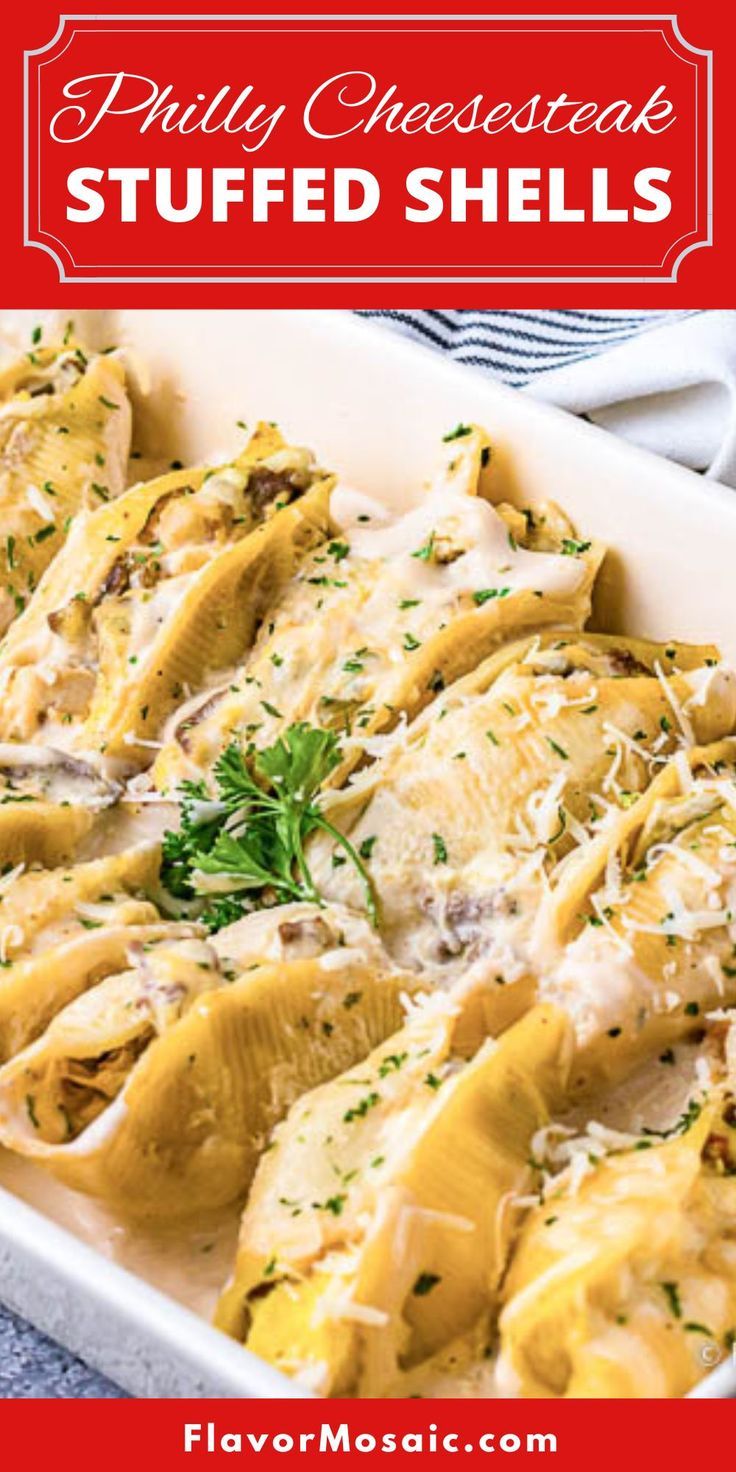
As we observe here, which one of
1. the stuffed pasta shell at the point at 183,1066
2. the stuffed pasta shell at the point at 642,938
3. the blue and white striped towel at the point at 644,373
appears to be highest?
the blue and white striped towel at the point at 644,373

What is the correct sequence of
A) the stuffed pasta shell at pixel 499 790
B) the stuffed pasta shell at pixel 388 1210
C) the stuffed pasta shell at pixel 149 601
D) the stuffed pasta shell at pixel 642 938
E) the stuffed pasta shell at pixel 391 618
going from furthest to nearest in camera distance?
1. the stuffed pasta shell at pixel 149 601
2. the stuffed pasta shell at pixel 391 618
3. the stuffed pasta shell at pixel 499 790
4. the stuffed pasta shell at pixel 642 938
5. the stuffed pasta shell at pixel 388 1210

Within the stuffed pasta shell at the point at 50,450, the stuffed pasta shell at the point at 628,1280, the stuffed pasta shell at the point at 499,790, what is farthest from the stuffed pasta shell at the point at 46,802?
the stuffed pasta shell at the point at 628,1280

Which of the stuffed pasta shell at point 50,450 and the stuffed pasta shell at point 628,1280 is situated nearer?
the stuffed pasta shell at point 628,1280

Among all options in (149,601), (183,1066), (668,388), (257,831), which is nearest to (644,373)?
(668,388)

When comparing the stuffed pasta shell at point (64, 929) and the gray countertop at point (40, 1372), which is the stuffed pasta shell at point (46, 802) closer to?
the stuffed pasta shell at point (64, 929)

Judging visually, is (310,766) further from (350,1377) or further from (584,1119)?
(350,1377)

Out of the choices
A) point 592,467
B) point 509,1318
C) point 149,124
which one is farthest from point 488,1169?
point 149,124
